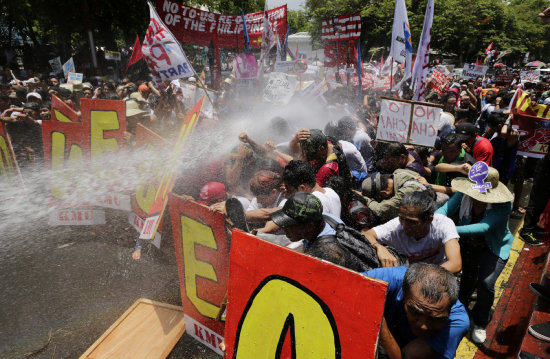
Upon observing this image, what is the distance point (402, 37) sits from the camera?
600 centimetres

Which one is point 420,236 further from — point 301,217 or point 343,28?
point 343,28

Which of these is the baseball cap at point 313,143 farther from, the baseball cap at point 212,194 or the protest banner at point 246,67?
the protest banner at point 246,67

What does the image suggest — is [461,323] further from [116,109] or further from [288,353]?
[116,109]

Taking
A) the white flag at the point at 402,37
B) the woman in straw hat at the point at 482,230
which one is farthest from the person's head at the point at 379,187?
the white flag at the point at 402,37

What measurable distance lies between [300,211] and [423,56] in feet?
15.4

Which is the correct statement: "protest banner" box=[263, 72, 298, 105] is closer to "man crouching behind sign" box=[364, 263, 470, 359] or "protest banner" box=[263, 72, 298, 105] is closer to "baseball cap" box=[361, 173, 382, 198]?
"baseball cap" box=[361, 173, 382, 198]

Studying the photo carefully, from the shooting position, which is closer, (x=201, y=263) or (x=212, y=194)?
(x=201, y=263)

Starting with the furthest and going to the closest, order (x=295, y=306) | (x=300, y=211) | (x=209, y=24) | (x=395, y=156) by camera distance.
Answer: (x=209, y=24) < (x=395, y=156) < (x=300, y=211) < (x=295, y=306)

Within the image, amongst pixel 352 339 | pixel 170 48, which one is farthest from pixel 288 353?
pixel 170 48

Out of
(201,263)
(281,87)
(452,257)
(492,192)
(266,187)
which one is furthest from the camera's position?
(281,87)

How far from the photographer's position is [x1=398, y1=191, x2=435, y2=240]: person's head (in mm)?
2258

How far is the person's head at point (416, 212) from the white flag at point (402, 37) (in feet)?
14.2

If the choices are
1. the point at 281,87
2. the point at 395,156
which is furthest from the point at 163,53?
the point at 395,156

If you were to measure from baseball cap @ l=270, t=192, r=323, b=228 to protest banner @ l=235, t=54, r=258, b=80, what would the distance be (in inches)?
297
